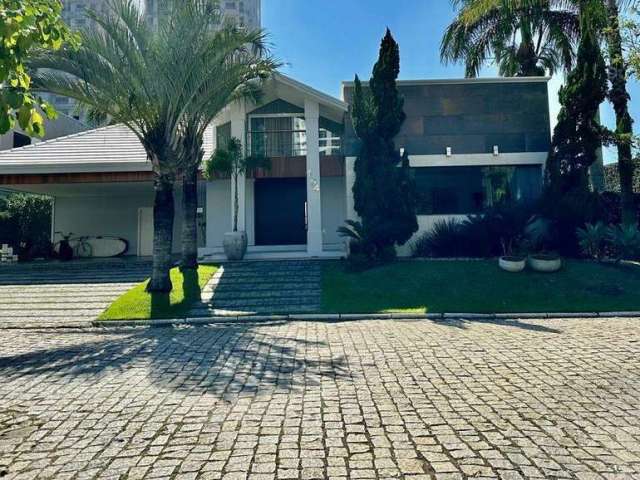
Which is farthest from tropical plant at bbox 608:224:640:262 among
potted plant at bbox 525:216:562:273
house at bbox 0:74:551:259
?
house at bbox 0:74:551:259

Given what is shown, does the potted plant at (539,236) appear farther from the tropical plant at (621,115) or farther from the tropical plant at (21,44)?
the tropical plant at (21,44)

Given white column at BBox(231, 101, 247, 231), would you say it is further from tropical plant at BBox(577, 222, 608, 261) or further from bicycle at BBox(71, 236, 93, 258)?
tropical plant at BBox(577, 222, 608, 261)

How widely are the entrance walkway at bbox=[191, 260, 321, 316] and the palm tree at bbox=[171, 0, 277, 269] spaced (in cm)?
156

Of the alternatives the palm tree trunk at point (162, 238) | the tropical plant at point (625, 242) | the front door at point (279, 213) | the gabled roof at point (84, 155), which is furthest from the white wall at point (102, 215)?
the tropical plant at point (625, 242)

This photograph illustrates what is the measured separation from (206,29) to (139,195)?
1112cm

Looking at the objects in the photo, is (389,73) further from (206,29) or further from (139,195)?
(139,195)

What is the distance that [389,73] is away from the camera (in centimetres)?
1332

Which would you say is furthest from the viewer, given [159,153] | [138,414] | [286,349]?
[159,153]

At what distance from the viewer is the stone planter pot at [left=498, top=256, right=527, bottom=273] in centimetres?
1102

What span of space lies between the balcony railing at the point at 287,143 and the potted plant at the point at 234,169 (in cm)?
166

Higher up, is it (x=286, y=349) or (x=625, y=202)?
(x=625, y=202)

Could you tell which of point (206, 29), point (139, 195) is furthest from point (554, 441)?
point (139, 195)

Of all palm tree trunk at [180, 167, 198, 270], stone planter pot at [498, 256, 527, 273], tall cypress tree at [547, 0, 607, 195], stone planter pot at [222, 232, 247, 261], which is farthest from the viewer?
stone planter pot at [222, 232, 247, 261]

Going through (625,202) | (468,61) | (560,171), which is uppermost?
(468,61)
